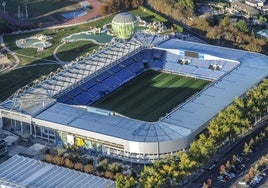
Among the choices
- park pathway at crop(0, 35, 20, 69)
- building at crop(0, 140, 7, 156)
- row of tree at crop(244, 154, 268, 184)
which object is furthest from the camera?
park pathway at crop(0, 35, 20, 69)

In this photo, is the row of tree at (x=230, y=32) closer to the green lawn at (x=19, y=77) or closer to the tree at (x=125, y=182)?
the green lawn at (x=19, y=77)

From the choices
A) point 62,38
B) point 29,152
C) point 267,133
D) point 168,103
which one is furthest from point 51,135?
point 62,38

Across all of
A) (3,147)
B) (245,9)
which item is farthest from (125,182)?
(245,9)

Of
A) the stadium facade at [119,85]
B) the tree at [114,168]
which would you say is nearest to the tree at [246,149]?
the stadium facade at [119,85]

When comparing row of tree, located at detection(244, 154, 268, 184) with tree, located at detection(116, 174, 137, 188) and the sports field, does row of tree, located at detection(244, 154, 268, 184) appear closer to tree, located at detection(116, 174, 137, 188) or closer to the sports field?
tree, located at detection(116, 174, 137, 188)

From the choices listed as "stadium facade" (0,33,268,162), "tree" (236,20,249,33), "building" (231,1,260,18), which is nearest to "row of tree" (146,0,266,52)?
"tree" (236,20,249,33)
